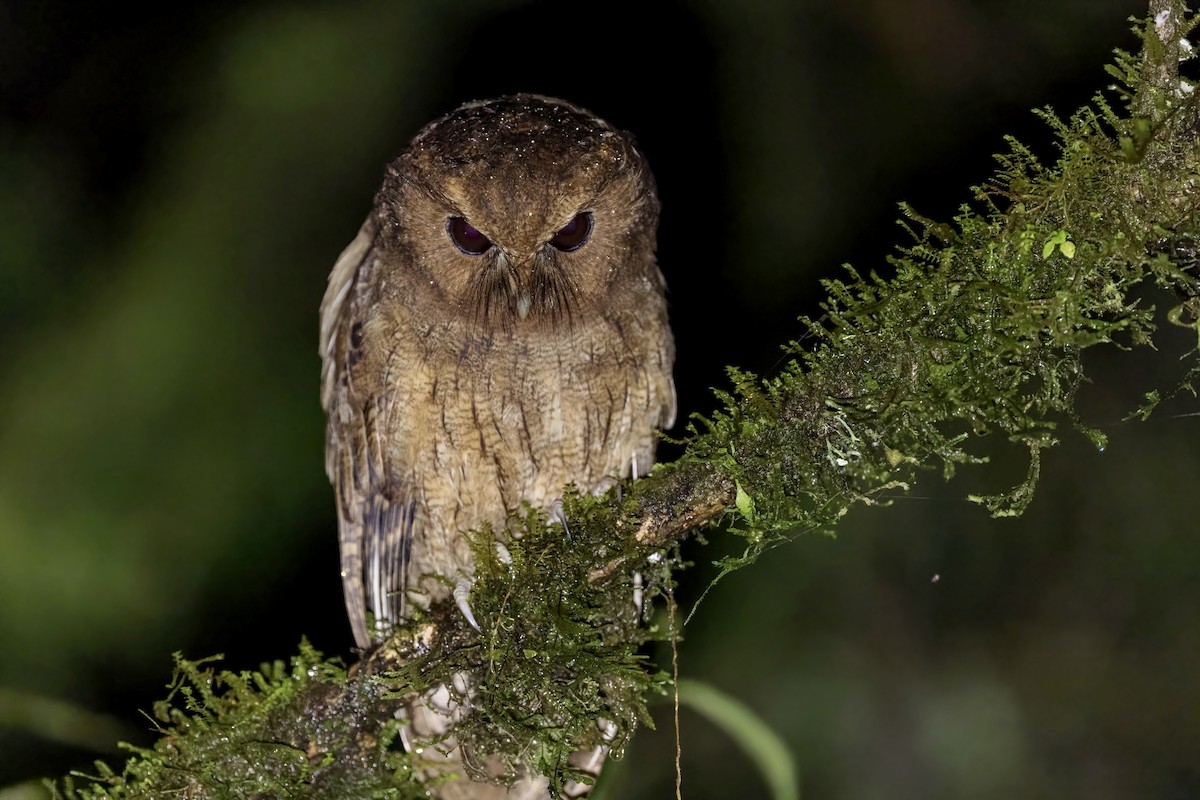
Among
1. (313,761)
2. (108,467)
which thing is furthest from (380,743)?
(108,467)

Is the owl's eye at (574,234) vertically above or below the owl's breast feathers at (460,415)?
above

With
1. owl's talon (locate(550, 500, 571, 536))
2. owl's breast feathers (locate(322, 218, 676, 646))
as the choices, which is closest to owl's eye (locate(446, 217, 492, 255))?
owl's breast feathers (locate(322, 218, 676, 646))

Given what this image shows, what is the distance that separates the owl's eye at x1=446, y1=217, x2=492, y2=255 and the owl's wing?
32 cm

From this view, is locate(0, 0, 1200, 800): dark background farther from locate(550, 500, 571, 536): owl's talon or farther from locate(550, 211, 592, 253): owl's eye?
locate(550, 211, 592, 253): owl's eye

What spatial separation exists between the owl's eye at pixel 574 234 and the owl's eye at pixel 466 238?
5.5 inches

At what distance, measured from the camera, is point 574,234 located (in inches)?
74.9

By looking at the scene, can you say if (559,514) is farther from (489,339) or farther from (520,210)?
(520,210)

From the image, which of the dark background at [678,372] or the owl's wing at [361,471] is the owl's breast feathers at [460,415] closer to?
the owl's wing at [361,471]

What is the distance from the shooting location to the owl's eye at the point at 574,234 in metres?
1.89

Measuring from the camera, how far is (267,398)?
291cm

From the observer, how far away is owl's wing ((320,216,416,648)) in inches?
83.6

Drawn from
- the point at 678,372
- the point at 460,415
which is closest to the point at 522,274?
the point at 460,415

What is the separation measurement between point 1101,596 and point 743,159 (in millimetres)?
1754

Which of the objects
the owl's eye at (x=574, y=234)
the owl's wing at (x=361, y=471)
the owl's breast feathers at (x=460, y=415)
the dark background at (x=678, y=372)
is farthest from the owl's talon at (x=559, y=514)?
the dark background at (x=678, y=372)
